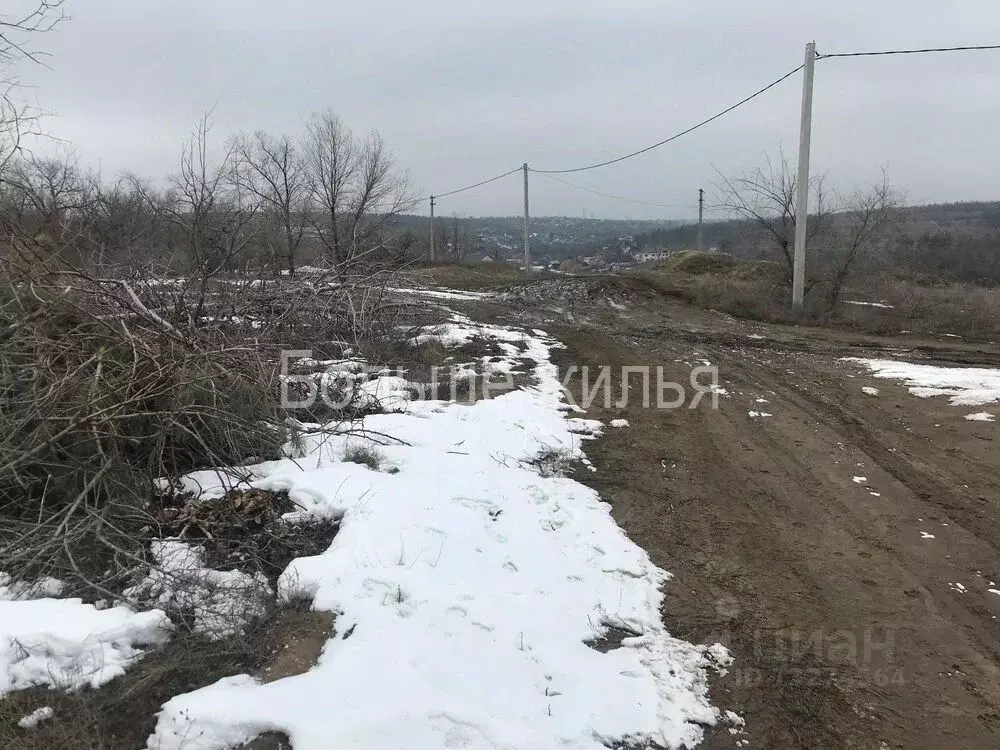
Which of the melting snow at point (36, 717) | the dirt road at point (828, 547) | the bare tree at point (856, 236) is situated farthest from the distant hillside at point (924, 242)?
the melting snow at point (36, 717)

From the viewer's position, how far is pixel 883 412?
6691mm

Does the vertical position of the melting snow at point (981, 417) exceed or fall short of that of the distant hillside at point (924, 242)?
it falls short

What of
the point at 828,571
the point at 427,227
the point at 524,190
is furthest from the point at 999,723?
the point at 427,227

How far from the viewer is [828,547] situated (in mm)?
4004

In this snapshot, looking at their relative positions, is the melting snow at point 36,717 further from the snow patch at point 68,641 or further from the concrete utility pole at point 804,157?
the concrete utility pole at point 804,157

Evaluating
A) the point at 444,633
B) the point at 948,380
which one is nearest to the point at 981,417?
the point at 948,380

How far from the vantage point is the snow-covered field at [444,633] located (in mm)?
2414

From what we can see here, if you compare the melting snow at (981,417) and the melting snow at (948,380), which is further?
the melting snow at (948,380)

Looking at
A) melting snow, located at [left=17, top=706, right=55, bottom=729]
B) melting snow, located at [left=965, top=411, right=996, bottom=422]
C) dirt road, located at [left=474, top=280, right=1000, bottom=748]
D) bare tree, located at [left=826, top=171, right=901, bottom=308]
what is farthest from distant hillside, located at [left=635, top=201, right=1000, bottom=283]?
melting snow, located at [left=17, top=706, right=55, bottom=729]

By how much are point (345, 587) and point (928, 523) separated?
4.08m

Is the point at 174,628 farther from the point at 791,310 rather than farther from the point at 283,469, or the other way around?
the point at 791,310

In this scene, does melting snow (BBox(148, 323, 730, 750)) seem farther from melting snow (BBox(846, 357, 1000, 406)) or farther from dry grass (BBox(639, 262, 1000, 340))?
dry grass (BBox(639, 262, 1000, 340))

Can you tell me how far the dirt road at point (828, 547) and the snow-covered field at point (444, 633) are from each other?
10.9 inches

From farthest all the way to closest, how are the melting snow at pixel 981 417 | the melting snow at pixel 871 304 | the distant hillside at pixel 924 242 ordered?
the distant hillside at pixel 924 242, the melting snow at pixel 871 304, the melting snow at pixel 981 417
